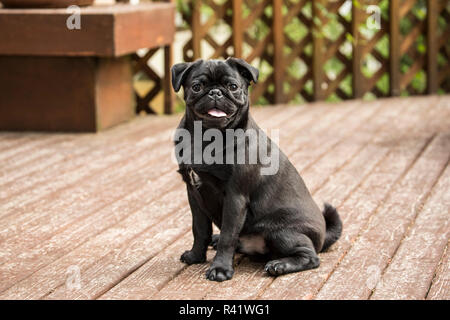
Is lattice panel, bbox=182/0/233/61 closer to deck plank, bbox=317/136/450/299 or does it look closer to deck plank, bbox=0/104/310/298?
deck plank, bbox=317/136/450/299

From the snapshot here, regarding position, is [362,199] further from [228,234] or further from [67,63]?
[67,63]

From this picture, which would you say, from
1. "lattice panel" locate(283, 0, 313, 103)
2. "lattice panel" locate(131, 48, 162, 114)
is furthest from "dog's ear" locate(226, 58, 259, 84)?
"lattice panel" locate(283, 0, 313, 103)

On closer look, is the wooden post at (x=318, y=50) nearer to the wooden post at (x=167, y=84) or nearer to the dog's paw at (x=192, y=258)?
the wooden post at (x=167, y=84)

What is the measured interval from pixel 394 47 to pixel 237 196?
432cm

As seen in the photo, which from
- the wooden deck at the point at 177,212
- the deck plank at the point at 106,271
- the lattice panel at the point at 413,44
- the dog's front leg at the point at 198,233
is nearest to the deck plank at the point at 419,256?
the wooden deck at the point at 177,212

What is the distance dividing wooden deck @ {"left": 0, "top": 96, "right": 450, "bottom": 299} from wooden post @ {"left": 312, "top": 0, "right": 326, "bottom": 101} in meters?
0.66

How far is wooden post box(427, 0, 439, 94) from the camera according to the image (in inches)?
251

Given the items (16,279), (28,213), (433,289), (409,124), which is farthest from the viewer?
(409,124)

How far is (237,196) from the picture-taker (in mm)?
2432

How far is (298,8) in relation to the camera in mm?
6172

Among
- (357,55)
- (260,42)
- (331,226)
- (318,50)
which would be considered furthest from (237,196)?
(357,55)

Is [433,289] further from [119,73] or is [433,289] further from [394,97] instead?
[394,97]
